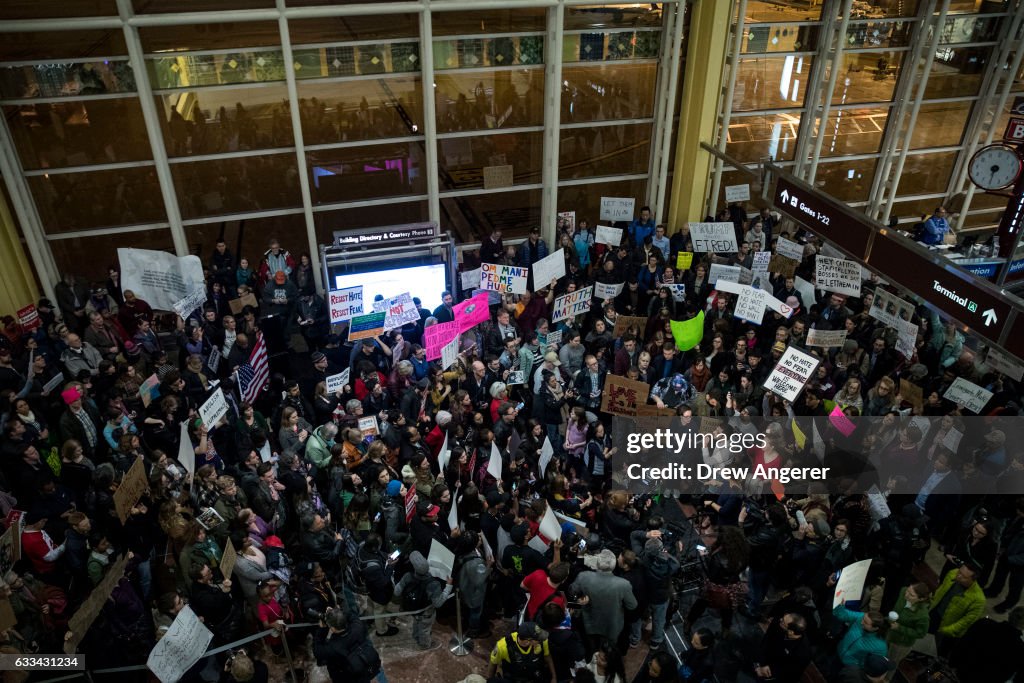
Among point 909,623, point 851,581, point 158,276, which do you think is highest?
point 158,276

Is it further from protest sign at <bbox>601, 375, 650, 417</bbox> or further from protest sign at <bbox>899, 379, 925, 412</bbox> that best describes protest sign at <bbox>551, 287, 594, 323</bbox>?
protest sign at <bbox>899, 379, 925, 412</bbox>

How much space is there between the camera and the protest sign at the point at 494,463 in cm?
815

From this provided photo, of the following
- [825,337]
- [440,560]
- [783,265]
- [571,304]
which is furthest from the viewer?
[783,265]

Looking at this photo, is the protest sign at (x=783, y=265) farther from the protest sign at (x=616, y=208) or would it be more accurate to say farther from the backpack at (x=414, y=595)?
the backpack at (x=414, y=595)

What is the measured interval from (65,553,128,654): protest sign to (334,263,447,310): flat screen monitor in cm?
541

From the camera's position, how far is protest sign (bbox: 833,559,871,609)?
6.73m

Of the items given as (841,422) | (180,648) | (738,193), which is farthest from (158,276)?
(738,193)

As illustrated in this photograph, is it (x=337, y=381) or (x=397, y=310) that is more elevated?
(x=397, y=310)

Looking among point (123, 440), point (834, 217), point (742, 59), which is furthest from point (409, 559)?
point (742, 59)

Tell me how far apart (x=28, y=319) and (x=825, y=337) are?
419 inches

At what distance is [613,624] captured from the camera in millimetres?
6871

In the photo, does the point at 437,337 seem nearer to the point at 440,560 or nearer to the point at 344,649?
the point at 440,560

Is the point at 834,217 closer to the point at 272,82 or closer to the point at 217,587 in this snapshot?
the point at 217,587

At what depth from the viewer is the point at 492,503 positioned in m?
7.67
